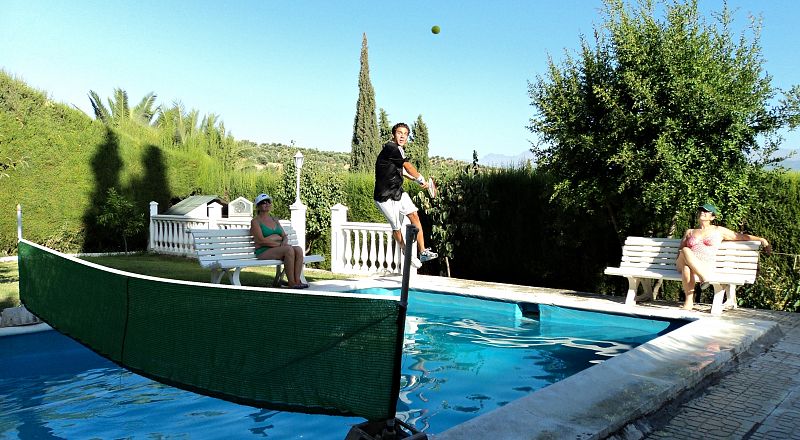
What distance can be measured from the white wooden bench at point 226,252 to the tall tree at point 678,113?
4.82 m

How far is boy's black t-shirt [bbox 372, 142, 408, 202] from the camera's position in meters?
7.78

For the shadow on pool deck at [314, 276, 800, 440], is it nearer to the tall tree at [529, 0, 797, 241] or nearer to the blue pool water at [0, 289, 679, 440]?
the blue pool water at [0, 289, 679, 440]

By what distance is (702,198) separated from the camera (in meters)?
7.96

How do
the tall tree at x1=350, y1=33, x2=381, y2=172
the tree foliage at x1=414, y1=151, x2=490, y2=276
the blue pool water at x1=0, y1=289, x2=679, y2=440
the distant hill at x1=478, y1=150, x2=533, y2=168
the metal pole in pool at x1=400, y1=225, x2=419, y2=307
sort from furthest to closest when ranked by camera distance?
1. the tall tree at x1=350, y1=33, x2=381, y2=172
2. the distant hill at x1=478, y1=150, x2=533, y2=168
3. the tree foliage at x1=414, y1=151, x2=490, y2=276
4. the blue pool water at x1=0, y1=289, x2=679, y2=440
5. the metal pole in pool at x1=400, y1=225, x2=419, y2=307

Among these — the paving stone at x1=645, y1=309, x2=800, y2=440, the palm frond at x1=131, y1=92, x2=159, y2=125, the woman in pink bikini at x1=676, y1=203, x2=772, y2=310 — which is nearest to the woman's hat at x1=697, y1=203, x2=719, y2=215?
the woman in pink bikini at x1=676, y1=203, x2=772, y2=310

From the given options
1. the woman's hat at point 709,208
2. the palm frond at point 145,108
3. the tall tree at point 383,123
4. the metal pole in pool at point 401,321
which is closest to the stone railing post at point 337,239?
the woman's hat at point 709,208

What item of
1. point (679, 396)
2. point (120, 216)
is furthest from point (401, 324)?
point (120, 216)

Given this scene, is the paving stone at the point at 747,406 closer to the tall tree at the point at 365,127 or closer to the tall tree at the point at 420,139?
the tall tree at the point at 365,127

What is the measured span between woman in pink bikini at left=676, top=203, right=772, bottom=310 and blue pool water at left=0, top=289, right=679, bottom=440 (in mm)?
674

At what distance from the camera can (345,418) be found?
4.47m

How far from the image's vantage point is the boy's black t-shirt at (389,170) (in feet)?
25.5

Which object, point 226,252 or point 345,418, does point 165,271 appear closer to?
point 226,252

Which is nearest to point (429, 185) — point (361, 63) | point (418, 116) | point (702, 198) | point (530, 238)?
point (702, 198)

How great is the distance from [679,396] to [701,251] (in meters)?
3.79
